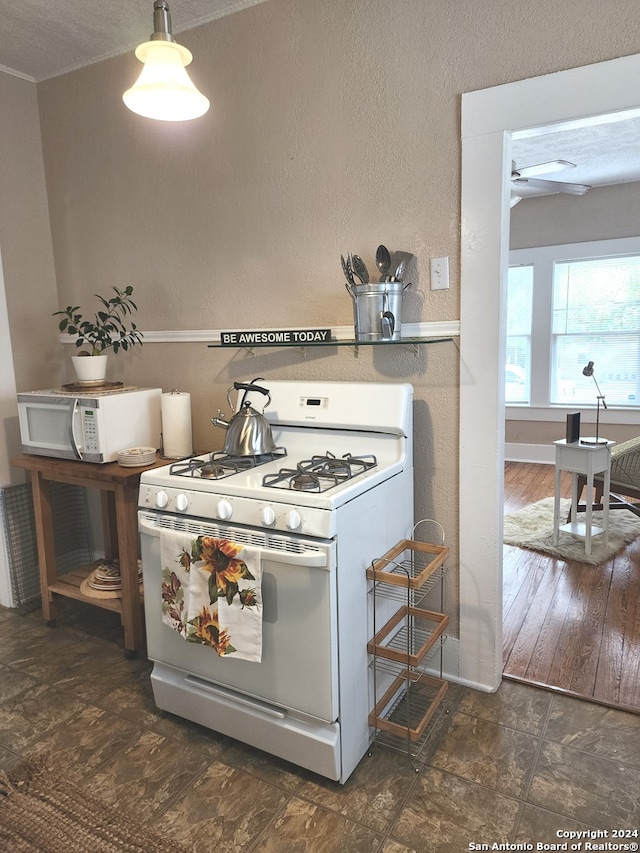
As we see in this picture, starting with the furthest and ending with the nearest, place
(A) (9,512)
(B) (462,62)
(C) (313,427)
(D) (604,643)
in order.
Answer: (A) (9,512) < (D) (604,643) < (C) (313,427) < (B) (462,62)

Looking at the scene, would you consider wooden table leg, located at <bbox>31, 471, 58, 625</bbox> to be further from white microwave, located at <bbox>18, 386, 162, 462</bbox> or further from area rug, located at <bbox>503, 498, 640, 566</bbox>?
area rug, located at <bbox>503, 498, 640, 566</bbox>

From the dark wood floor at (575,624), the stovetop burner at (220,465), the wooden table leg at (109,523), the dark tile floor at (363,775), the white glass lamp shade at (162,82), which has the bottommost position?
the dark wood floor at (575,624)

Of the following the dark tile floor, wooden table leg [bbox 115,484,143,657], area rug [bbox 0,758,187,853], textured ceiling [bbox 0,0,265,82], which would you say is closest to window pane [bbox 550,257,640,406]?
the dark tile floor

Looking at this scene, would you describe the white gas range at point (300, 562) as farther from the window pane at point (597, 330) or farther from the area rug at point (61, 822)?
the window pane at point (597, 330)

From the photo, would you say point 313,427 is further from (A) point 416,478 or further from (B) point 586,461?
(B) point 586,461

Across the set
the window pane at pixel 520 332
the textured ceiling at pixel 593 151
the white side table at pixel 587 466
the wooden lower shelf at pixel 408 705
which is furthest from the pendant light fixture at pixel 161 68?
the window pane at pixel 520 332

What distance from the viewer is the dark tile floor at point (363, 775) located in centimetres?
153

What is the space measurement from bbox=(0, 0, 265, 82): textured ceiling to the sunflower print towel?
2.09 m

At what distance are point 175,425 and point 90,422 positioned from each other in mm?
342

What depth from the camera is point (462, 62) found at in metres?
1.92

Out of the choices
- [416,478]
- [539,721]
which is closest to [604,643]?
[539,721]

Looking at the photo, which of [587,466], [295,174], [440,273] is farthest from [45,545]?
[587,466]

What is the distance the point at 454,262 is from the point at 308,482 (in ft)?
3.14

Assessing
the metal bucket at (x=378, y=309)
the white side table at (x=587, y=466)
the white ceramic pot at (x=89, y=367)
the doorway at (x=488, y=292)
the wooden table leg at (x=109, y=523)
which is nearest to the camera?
the doorway at (x=488, y=292)
